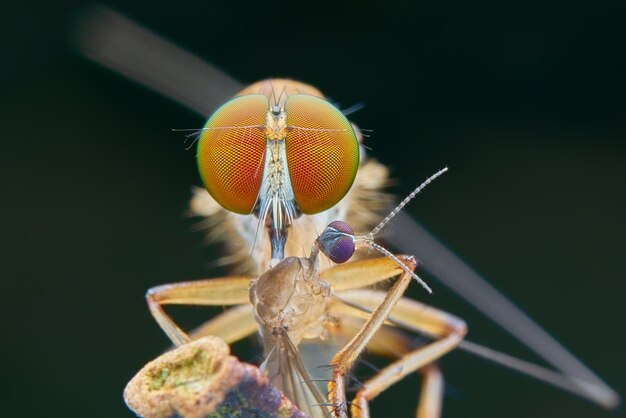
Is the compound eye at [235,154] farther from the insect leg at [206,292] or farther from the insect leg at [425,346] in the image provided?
the insect leg at [425,346]

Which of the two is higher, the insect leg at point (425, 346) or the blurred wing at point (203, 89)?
the blurred wing at point (203, 89)

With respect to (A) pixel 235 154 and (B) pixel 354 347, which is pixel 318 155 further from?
(B) pixel 354 347

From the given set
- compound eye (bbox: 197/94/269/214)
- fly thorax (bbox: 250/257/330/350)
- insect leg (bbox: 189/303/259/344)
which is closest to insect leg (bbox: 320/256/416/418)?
fly thorax (bbox: 250/257/330/350)

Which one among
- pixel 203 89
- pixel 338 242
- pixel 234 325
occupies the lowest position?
pixel 234 325

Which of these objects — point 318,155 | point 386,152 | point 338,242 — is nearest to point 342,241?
point 338,242

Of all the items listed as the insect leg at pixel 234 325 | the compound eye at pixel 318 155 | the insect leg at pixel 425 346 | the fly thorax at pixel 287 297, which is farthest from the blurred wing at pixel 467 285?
Result: the fly thorax at pixel 287 297

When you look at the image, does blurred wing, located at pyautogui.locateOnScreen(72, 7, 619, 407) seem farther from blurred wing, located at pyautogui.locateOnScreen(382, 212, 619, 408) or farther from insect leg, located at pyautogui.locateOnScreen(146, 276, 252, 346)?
insect leg, located at pyautogui.locateOnScreen(146, 276, 252, 346)
